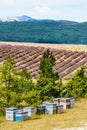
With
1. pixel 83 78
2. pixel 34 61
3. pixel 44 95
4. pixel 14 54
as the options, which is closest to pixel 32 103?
pixel 44 95

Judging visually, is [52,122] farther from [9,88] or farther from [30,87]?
[30,87]

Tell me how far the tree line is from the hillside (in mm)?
14842

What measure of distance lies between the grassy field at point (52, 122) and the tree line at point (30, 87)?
3.15 m

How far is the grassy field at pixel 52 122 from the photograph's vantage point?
3120cm

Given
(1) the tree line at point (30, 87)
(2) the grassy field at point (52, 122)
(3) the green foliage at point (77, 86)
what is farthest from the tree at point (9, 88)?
(3) the green foliage at point (77, 86)

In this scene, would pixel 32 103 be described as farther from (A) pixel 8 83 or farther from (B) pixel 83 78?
(B) pixel 83 78

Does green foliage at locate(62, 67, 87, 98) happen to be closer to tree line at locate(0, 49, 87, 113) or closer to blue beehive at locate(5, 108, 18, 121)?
tree line at locate(0, 49, 87, 113)

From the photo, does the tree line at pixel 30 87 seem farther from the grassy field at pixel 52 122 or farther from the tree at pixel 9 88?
the grassy field at pixel 52 122

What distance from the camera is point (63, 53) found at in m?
87.6

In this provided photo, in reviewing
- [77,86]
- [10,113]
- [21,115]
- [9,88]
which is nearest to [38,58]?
[77,86]

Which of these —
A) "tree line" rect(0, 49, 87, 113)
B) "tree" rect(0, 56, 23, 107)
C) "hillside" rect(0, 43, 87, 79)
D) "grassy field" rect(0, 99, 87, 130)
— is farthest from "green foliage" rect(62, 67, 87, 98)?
"hillside" rect(0, 43, 87, 79)

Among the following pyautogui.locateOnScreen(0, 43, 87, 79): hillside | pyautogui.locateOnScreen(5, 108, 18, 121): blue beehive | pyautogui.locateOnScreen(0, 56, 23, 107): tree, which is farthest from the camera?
pyautogui.locateOnScreen(0, 43, 87, 79): hillside

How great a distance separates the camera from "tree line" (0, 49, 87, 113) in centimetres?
3912

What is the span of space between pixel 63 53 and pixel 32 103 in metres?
48.8
